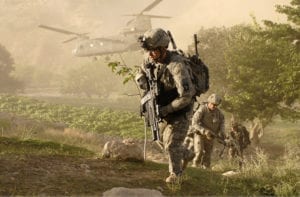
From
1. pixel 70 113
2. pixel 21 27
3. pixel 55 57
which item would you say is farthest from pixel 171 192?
pixel 21 27

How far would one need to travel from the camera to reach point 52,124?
22516 millimetres

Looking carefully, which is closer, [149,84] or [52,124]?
[149,84]

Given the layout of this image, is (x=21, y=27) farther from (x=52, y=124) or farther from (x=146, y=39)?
(x=146, y=39)

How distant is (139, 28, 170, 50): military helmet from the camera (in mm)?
5797

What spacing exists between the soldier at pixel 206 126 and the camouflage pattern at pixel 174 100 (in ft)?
11.6

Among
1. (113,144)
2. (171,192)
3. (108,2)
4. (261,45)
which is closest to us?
(171,192)

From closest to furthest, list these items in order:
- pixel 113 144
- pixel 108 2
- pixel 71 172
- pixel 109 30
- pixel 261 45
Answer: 1. pixel 71 172
2. pixel 113 144
3. pixel 261 45
4. pixel 109 30
5. pixel 108 2

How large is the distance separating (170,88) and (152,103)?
1.22ft

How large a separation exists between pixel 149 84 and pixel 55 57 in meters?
109

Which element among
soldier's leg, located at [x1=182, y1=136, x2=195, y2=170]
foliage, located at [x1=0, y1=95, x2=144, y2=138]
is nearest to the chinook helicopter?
foliage, located at [x1=0, y1=95, x2=144, y2=138]

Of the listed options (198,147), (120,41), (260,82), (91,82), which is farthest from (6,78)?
(198,147)

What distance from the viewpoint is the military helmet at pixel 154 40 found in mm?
5797

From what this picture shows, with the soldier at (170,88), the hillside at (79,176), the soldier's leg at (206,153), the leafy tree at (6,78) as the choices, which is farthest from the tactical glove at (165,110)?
the leafy tree at (6,78)

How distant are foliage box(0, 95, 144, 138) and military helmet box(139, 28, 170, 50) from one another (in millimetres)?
17365
